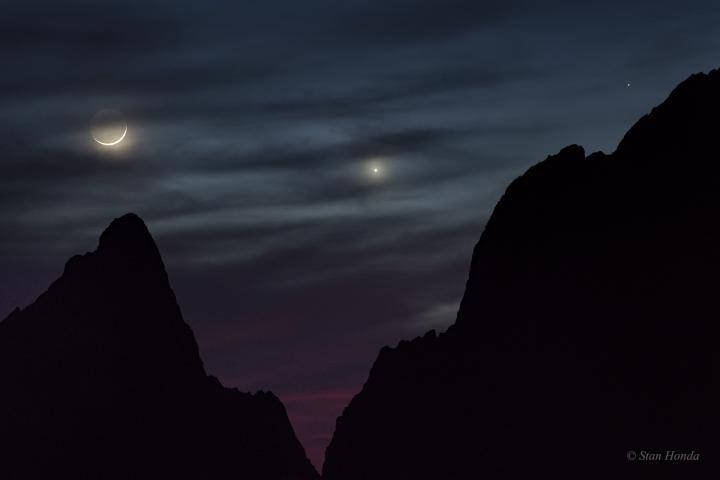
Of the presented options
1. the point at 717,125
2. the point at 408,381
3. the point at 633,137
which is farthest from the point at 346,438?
the point at 717,125

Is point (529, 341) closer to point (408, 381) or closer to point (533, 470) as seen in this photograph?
point (533, 470)

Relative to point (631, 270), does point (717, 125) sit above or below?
above

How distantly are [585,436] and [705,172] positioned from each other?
113ft

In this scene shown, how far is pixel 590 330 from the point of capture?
460 feet

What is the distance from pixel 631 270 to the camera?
136500mm

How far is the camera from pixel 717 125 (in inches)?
4995

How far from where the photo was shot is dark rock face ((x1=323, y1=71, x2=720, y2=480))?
414 ft

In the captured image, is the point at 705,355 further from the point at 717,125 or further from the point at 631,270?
the point at 717,125

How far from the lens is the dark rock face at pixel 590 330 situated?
12631 centimetres

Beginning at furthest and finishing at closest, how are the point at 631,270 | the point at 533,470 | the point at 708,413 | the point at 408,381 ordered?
1. the point at 408,381
2. the point at 533,470
3. the point at 631,270
4. the point at 708,413

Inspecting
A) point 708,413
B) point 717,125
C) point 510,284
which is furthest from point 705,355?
point 510,284

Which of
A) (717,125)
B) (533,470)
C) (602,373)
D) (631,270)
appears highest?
(717,125)

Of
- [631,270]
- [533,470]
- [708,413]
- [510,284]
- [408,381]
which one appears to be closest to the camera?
[708,413]

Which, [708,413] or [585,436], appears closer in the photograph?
[708,413]
